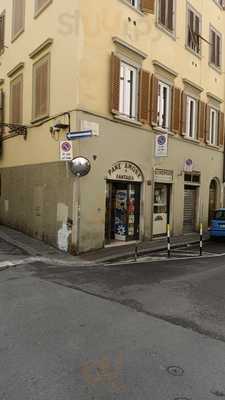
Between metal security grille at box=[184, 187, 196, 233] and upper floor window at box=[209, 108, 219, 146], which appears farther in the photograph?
upper floor window at box=[209, 108, 219, 146]

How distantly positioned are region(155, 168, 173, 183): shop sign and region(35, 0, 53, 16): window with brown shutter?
291 inches

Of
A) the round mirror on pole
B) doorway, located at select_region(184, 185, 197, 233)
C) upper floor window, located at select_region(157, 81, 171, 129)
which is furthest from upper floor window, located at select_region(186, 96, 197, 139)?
the round mirror on pole

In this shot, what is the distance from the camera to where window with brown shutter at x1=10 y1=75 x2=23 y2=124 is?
1723 centimetres

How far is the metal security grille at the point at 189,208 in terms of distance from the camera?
64.6 feet

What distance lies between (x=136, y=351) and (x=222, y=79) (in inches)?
798

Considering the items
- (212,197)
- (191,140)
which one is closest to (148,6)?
(191,140)

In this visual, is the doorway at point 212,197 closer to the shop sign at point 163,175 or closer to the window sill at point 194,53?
the shop sign at point 163,175

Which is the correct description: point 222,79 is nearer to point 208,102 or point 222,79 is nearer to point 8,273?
point 208,102

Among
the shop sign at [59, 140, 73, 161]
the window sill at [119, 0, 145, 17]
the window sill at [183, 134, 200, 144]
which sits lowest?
the shop sign at [59, 140, 73, 161]

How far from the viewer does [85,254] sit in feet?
44.0

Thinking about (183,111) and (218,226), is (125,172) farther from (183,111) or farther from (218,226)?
(183,111)

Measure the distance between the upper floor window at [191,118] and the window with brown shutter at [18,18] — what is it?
8.24 meters

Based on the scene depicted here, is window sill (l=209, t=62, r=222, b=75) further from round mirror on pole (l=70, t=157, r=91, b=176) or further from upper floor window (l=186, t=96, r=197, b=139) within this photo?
round mirror on pole (l=70, t=157, r=91, b=176)

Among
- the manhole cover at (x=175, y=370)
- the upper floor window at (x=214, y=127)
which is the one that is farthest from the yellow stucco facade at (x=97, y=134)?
the manhole cover at (x=175, y=370)
